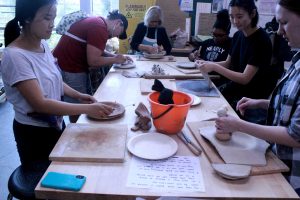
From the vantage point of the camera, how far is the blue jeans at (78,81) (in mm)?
2191

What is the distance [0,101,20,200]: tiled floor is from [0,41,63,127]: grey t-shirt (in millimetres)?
941

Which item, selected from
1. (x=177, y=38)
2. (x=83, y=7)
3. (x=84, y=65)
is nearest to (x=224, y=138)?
(x=84, y=65)

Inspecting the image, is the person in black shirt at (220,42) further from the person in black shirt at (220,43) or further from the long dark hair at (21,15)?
the long dark hair at (21,15)

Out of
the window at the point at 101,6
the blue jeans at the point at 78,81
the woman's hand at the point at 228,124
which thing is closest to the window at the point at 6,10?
the window at the point at 101,6

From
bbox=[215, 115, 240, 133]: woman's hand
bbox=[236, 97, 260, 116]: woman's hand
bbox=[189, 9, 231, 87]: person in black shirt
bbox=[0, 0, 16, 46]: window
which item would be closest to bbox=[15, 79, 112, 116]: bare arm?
bbox=[215, 115, 240, 133]: woman's hand

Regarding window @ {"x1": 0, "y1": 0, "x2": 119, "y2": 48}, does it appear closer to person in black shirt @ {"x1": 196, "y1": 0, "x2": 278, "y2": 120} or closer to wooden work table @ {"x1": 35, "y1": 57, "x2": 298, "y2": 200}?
person in black shirt @ {"x1": 196, "y1": 0, "x2": 278, "y2": 120}

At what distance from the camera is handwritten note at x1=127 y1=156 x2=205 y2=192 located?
84 centimetres

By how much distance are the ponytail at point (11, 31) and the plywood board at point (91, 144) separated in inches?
20.6

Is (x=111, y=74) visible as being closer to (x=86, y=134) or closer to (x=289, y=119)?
(x=86, y=134)

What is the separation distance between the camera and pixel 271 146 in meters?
1.11

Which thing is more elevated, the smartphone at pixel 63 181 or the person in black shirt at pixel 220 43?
the person in black shirt at pixel 220 43

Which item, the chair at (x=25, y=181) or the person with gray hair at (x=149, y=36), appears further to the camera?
the person with gray hair at (x=149, y=36)

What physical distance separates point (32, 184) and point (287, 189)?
1.05 meters

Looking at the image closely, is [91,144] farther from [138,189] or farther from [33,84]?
[33,84]
